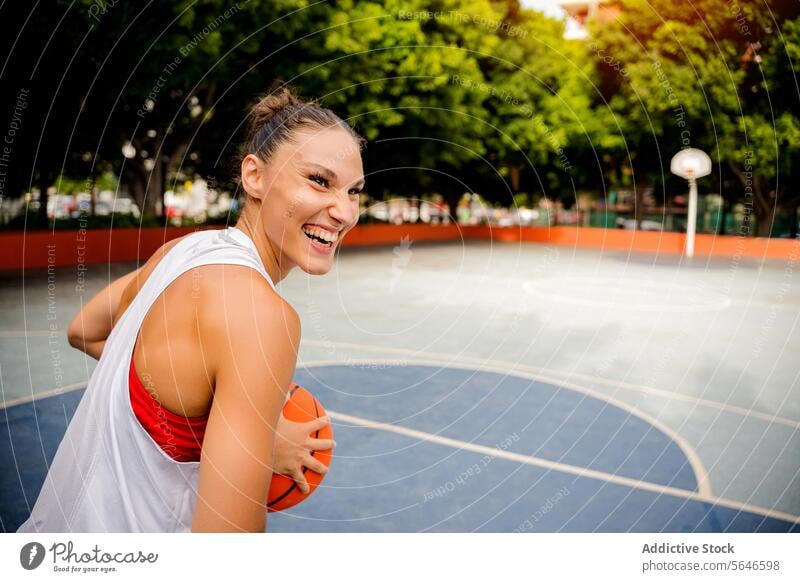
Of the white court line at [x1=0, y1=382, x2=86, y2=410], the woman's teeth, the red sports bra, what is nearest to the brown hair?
the woman's teeth

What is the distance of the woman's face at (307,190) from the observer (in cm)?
173

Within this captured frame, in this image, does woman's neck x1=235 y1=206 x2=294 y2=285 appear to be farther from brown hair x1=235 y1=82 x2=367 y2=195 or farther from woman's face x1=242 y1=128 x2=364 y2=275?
brown hair x1=235 y1=82 x2=367 y2=195

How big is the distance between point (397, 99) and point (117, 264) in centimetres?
1095

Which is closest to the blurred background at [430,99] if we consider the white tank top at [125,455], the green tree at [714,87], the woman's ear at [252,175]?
the green tree at [714,87]

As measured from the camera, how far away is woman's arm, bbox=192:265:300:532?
4.37ft

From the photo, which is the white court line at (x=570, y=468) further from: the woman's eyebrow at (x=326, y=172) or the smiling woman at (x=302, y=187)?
the woman's eyebrow at (x=326, y=172)

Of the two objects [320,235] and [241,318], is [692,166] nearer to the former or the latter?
[320,235]

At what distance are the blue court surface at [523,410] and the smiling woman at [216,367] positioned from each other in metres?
2.18

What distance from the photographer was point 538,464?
4.71 m

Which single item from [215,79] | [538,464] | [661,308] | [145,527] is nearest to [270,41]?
[215,79]

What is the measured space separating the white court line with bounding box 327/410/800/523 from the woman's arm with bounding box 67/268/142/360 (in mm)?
3310

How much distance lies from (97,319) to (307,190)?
980mm

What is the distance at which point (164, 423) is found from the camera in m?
1.57
